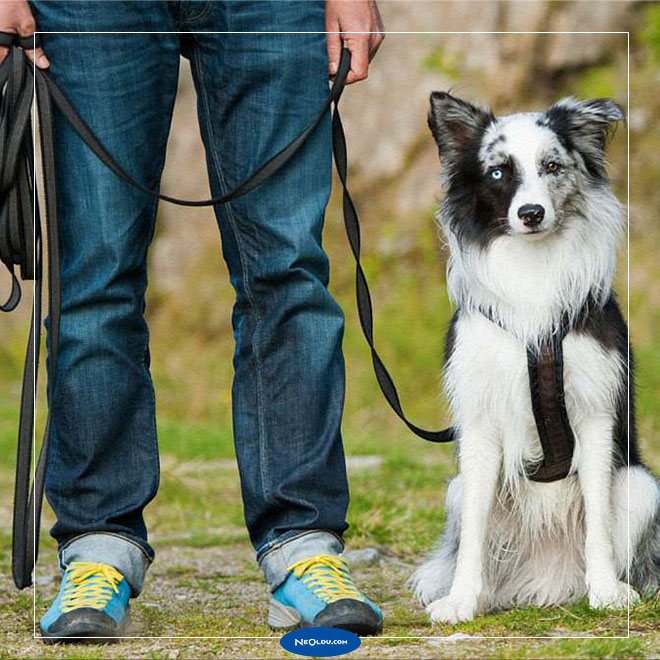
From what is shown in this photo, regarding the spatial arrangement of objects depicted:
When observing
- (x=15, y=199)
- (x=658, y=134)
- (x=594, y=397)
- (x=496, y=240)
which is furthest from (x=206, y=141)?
(x=658, y=134)

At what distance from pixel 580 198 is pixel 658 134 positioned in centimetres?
486

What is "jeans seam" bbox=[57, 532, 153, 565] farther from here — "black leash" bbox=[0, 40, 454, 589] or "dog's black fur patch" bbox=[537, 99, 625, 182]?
"dog's black fur patch" bbox=[537, 99, 625, 182]

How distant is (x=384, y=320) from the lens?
5.37m

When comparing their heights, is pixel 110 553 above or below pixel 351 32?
below

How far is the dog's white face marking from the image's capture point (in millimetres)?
2643

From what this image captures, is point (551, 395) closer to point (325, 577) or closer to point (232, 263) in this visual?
point (325, 577)

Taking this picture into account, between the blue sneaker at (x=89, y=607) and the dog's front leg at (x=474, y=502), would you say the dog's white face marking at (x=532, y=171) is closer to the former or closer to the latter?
the dog's front leg at (x=474, y=502)

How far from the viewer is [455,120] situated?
2779 millimetres

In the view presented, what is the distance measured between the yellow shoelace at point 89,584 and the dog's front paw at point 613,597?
110 centimetres

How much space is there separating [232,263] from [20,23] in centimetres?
70

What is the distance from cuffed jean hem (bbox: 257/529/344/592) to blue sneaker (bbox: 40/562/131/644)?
1.09 feet

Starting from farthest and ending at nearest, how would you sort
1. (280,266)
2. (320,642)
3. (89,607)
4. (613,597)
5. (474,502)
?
(474,502), (613,597), (280,266), (89,607), (320,642)

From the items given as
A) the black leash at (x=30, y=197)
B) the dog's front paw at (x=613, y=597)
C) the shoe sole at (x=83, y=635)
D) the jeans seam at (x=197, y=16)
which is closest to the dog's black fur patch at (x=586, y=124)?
the black leash at (x=30, y=197)

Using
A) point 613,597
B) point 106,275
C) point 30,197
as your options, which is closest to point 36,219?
point 30,197
